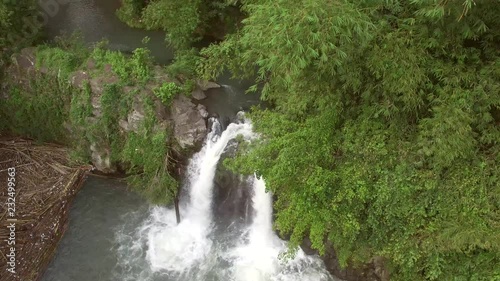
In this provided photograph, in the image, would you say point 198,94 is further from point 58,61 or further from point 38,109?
point 38,109

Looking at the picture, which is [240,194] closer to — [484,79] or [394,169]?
[394,169]

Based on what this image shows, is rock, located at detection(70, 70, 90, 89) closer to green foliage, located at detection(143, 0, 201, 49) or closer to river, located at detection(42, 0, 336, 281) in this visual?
green foliage, located at detection(143, 0, 201, 49)

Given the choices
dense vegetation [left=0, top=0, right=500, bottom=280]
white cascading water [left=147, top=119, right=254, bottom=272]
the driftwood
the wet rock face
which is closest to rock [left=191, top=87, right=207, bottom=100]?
the wet rock face

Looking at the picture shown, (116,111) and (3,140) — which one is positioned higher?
(116,111)

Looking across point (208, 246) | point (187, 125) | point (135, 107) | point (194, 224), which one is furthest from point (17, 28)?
point (208, 246)

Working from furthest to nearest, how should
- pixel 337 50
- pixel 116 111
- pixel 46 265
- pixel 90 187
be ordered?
pixel 90 187 → pixel 116 111 → pixel 46 265 → pixel 337 50

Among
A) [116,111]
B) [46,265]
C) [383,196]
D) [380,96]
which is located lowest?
[46,265]

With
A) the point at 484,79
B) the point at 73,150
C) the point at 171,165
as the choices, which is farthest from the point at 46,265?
the point at 484,79
